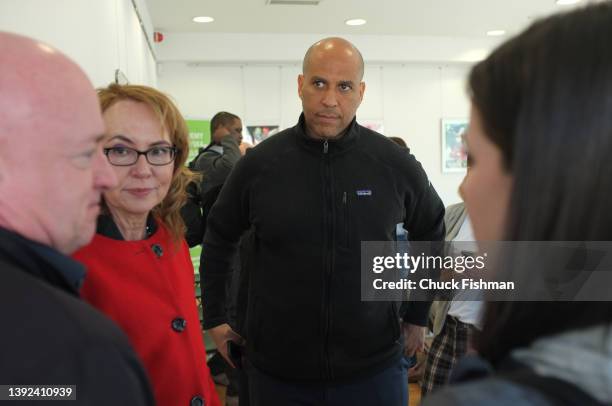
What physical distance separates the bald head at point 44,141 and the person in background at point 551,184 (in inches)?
23.5

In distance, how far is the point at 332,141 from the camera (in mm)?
1918

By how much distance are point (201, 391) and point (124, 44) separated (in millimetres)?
2833

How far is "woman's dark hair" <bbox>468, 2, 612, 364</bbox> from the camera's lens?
1.91 feet

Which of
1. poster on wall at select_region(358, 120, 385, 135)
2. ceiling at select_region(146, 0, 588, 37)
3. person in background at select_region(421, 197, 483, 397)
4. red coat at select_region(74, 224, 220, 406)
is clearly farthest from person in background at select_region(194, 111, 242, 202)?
poster on wall at select_region(358, 120, 385, 135)

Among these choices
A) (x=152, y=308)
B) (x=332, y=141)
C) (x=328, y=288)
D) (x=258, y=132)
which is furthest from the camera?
(x=258, y=132)

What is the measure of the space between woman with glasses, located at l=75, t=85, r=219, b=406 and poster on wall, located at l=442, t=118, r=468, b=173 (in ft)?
22.1

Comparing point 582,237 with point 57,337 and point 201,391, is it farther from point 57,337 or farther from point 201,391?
point 201,391

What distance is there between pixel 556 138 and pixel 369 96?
713 centimetres

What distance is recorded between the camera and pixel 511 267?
68cm

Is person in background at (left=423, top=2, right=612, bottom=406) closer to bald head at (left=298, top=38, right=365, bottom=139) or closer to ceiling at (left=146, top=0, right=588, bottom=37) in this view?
bald head at (left=298, top=38, right=365, bottom=139)

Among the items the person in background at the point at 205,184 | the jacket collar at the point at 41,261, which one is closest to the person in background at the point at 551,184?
the jacket collar at the point at 41,261

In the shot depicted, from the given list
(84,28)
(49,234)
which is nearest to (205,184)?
(84,28)

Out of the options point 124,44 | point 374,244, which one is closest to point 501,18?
point 124,44

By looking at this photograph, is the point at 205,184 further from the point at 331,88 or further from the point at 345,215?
the point at 345,215
